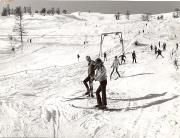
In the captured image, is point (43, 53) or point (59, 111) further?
point (43, 53)

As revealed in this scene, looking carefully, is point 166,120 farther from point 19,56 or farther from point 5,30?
point 5,30

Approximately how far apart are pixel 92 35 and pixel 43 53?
2295 cm

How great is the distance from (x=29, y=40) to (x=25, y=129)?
7107cm

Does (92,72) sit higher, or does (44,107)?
(92,72)

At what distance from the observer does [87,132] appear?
821 centimetres

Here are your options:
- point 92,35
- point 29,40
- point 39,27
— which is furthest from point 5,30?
point 92,35

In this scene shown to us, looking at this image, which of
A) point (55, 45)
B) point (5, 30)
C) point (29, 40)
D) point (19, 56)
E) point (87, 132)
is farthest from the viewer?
point (5, 30)

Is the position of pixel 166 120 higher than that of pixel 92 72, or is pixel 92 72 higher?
pixel 92 72

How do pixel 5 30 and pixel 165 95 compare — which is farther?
pixel 5 30

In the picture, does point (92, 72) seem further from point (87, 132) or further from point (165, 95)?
point (87, 132)

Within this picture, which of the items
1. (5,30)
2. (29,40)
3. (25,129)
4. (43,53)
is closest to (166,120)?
(25,129)

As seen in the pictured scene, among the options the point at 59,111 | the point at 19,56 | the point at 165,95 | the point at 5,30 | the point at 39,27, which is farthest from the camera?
the point at 39,27

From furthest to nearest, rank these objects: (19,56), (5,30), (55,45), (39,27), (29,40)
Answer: (39,27), (5,30), (29,40), (55,45), (19,56)

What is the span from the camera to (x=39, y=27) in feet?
338
